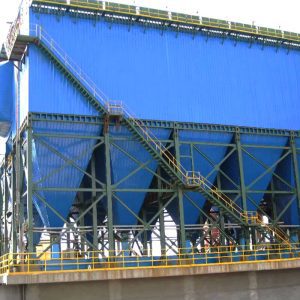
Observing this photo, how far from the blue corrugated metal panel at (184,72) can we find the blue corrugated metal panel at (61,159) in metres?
3.59

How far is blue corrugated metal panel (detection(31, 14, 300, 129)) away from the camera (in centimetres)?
3089

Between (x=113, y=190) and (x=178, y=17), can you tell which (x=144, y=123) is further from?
(x=178, y=17)

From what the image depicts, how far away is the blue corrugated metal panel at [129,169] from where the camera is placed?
98.5 ft

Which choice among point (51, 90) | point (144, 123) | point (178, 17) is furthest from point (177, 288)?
point (178, 17)

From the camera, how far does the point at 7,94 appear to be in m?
33.4

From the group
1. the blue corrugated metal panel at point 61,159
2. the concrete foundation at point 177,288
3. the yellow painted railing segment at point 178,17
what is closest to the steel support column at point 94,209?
the blue corrugated metal panel at point 61,159

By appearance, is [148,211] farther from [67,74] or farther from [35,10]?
[35,10]

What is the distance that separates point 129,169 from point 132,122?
2.84 metres

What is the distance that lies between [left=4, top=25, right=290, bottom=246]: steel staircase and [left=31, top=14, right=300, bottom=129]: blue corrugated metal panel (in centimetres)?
56

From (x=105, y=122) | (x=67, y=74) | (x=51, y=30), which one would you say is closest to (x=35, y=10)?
(x=51, y=30)

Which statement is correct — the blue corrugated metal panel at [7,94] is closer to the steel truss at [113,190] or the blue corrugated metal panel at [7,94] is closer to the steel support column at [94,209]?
the steel truss at [113,190]

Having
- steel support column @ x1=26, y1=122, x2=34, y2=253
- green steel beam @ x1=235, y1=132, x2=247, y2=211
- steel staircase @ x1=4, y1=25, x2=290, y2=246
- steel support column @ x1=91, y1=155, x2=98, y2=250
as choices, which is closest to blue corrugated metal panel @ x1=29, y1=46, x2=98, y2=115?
steel staircase @ x1=4, y1=25, x2=290, y2=246

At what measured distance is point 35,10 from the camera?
30062mm

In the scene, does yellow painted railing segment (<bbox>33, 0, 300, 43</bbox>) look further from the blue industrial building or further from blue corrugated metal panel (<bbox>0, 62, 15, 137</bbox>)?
blue corrugated metal panel (<bbox>0, 62, 15, 137</bbox>)
